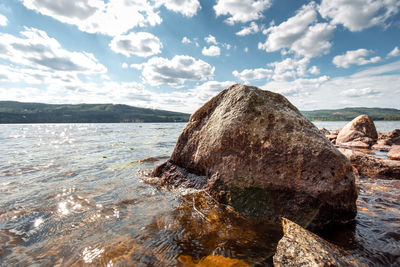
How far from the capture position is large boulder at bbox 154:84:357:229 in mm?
4059

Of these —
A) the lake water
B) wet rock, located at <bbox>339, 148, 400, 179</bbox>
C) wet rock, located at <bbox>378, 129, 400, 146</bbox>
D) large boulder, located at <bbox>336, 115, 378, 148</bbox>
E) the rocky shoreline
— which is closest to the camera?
the lake water

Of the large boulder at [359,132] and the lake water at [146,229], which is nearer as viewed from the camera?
the lake water at [146,229]

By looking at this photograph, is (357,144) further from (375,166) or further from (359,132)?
(375,166)

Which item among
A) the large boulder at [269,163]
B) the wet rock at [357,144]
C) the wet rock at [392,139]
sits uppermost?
the large boulder at [269,163]

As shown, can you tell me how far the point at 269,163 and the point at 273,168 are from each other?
0.15m

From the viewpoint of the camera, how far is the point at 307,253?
267cm

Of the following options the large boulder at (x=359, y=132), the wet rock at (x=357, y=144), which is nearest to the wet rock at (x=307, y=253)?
the wet rock at (x=357, y=144)

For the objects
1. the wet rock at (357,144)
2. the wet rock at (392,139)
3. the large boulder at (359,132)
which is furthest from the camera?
the large boulder at (359,132)

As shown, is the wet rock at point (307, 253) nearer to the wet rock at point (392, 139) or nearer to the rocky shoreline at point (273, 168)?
the rocky shoreline at point (273, 168)

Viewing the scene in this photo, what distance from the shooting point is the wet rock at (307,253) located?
256 cm

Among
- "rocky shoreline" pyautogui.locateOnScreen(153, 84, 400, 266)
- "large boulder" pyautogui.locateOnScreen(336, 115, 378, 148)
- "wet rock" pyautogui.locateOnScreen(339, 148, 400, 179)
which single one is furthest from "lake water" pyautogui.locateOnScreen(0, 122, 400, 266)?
"large boulder" pyautogui.locateOnScreen(336, 115, 378, 148)

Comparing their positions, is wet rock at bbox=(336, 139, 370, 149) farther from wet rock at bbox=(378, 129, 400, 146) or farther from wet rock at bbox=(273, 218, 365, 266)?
wet rock at bbox=(273, 218, 365, 266)

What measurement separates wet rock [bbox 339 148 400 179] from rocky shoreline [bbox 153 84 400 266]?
497 cm

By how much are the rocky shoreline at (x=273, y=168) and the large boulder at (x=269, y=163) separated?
18 mm
